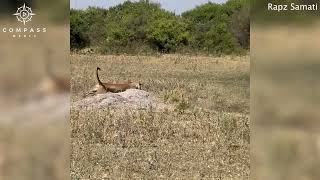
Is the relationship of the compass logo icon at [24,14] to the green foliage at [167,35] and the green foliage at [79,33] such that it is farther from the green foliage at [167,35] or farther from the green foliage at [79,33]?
the green foliage at [79,33]

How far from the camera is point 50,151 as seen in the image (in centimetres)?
176

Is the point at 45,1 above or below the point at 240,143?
above

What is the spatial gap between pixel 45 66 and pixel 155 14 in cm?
2774

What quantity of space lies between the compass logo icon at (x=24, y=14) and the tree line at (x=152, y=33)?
22803mm

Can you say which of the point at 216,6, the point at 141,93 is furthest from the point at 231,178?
the point at 216,6

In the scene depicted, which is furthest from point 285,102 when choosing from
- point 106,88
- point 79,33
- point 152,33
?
point 79,33

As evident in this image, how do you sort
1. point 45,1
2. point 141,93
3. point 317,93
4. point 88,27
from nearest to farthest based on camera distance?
point 45,1 < point 317,93 < point 141,93 < point 88,27

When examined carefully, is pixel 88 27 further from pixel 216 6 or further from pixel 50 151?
pixel 50 151

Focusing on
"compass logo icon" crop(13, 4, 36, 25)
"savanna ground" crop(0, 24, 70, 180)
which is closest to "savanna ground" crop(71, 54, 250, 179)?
"savanna ground" crop(0, 24, 70, 180)

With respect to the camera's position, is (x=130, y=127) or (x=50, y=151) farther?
(x=130, y=127)

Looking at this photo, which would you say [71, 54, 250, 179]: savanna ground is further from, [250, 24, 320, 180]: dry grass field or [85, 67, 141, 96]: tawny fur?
[250, 24, 320, 180]: dry grass field

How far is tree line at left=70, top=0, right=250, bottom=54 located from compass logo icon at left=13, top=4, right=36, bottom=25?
22.8 m

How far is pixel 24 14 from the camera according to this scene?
5.44 ft

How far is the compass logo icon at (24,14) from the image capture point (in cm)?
165
